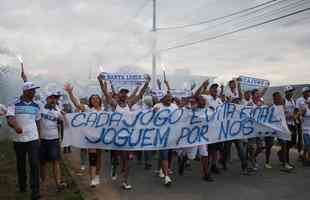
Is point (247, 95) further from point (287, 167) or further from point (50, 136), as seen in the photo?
point (50, 136)

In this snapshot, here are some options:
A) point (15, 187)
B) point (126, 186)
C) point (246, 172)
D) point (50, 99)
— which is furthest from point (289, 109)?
point (15, 187)

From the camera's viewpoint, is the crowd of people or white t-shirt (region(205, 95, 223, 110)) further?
white t-shirt (region(205, 95, 223, 110))

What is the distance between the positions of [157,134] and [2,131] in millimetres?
9609

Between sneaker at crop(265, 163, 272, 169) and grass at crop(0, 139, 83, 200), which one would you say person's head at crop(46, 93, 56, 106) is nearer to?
grass at crop(0, 139, 83, 200)

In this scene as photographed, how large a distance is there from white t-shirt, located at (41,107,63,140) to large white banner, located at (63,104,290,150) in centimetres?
54

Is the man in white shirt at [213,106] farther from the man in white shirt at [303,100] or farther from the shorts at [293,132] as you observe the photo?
the man in white shirt at [303,100]

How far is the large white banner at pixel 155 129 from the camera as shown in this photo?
7.61 m

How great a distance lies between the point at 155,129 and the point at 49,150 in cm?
207

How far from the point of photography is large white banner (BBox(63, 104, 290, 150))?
25.0ft

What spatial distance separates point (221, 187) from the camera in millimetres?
7195

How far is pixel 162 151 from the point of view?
760 centimetres

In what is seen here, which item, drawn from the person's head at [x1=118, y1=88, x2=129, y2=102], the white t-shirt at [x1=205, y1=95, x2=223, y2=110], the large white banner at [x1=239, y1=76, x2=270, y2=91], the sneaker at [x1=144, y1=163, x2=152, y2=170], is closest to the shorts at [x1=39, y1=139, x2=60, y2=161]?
the person's head at [x1=118, y1=88, x2=129, y2=102]

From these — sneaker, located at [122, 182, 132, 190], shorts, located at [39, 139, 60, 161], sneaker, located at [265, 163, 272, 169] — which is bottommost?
sneaker, located at [122, 182, 132, 190]

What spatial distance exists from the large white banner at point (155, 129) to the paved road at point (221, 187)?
754mm
